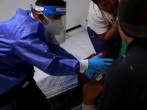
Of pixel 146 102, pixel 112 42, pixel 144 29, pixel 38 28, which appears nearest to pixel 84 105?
pixel 112 42

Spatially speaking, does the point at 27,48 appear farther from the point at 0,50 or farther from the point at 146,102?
the point at 146,102

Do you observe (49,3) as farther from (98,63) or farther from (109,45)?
(109,45)

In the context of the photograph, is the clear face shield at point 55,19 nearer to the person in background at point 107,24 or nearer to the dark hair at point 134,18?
the person in background at point 107,24

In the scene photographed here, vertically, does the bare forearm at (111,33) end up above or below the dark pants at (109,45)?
above

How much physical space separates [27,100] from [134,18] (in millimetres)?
1071

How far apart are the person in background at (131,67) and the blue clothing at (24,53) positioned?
509 mm

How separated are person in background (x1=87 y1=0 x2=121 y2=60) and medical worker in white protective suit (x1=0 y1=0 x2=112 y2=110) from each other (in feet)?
0.80

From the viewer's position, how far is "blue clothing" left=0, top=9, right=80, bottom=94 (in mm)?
1295

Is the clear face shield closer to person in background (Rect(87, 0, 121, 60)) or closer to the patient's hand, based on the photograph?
person in background (Rect(87, 0, 121, 60))

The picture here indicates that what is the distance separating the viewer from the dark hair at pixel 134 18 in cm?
77

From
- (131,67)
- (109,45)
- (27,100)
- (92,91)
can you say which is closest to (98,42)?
(109,45)

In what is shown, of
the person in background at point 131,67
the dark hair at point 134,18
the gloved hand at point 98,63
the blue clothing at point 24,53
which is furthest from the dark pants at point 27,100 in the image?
the dark hair at point 134,18

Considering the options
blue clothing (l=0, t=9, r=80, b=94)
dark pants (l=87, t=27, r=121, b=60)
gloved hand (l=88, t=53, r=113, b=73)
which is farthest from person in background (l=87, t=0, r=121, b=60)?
blue clothing (l=0, t=9, r=80, b=94)

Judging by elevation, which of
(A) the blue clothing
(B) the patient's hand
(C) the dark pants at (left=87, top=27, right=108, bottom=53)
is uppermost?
(A) the blue clothing
